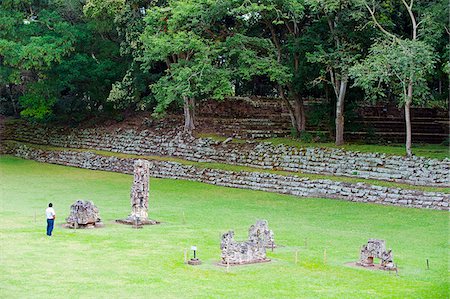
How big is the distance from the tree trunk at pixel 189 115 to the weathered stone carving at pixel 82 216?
18415 mm

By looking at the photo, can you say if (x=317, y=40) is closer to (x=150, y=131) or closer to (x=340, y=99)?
(x=340, y=99)

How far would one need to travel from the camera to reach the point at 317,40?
3544 centimetres

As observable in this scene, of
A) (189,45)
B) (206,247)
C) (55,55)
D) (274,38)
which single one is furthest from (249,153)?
(206,247)

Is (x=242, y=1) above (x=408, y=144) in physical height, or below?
above

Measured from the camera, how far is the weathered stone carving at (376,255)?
1842cm

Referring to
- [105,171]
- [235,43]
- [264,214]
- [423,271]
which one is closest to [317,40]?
[235,43]

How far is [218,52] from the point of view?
36688mm

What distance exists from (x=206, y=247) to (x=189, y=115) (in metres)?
22.1

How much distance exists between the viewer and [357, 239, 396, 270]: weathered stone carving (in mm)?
18422

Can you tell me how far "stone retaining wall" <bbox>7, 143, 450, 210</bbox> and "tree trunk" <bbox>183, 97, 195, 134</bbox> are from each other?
3.46m

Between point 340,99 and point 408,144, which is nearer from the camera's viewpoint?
point 408,144

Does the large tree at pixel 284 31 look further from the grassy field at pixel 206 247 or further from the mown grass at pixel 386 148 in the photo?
the grassy field at pixel 206 247

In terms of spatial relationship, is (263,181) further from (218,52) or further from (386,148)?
(218,52)

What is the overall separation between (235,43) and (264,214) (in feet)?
37.2
